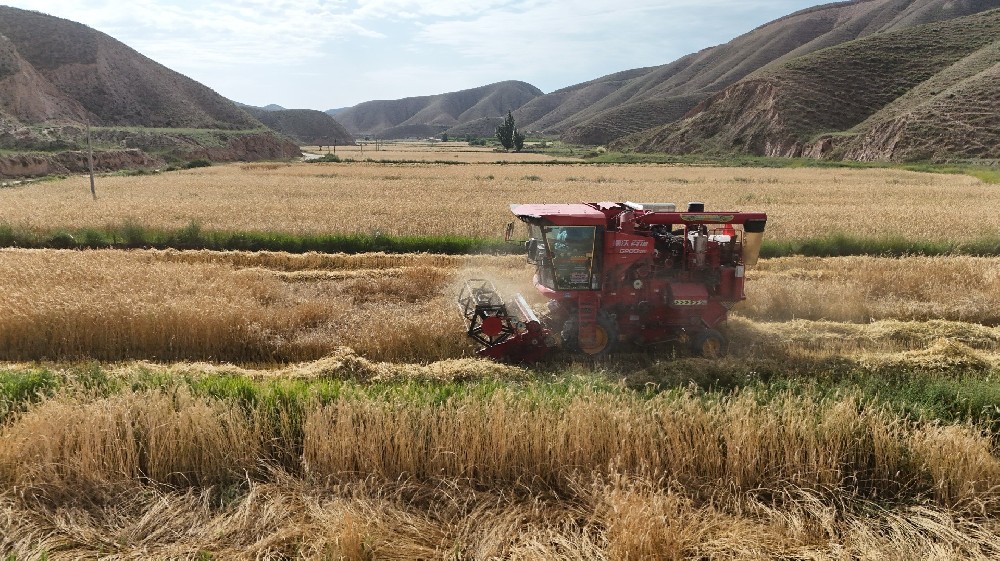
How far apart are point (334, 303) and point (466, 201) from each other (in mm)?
15372

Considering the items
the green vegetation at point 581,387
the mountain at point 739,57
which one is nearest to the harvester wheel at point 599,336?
the green vegetation at point 581,387

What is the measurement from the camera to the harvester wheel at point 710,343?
9867 millimetres

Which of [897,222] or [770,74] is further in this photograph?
[770,74]

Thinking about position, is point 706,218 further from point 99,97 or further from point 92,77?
point 92,77

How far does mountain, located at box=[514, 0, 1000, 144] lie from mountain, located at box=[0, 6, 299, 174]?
67.4 meters

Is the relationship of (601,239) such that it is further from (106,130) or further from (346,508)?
(106,130)

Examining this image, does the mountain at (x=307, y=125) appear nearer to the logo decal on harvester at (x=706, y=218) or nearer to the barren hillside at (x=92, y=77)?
the barren hillside at (x=92, y=77)

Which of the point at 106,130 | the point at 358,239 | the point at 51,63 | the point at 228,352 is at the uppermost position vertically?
the point at 51,63

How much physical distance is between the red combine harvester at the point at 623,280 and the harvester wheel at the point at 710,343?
17mm

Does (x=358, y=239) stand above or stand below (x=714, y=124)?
below

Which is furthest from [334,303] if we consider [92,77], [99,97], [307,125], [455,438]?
[307,125]

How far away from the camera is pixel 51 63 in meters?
73.1

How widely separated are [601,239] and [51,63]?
89689 millimetres

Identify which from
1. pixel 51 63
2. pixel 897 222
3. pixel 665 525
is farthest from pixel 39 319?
pixel 51 63
